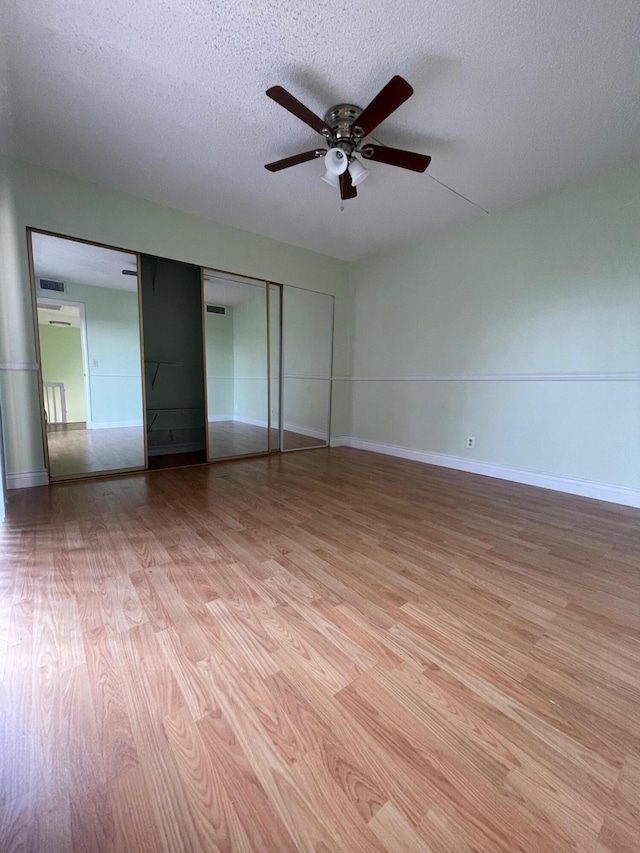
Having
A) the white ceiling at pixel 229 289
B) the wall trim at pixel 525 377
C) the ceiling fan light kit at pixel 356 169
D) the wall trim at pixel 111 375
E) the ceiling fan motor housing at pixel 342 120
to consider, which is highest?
the ceiling fan motor housing at pixel 342 120

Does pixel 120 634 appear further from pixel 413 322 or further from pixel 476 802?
pixel 413 322

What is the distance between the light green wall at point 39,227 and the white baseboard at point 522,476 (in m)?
3.04

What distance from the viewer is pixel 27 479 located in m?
2.78

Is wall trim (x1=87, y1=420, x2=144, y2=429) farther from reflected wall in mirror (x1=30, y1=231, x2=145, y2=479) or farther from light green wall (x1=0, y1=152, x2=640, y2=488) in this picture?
light green wall (x1=0, y1=152, x2=640, y2=488)

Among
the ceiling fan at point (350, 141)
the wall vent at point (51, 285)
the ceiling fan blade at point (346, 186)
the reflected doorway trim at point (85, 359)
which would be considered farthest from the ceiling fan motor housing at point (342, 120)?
the reflected doorway trim at point (85, 359)

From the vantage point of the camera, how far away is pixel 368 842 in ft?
2.16

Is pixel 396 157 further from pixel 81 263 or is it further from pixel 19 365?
pixel 19 365

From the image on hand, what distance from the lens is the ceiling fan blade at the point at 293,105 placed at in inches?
63.9

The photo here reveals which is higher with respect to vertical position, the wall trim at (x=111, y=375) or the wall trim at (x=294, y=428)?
the wall trim at (x=111, y=375)

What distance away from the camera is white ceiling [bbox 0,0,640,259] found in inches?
60.6

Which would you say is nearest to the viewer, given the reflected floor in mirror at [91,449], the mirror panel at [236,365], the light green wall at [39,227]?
the light green wall at [39,227]

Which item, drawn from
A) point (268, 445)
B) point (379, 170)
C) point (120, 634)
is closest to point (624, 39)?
point (379, 170)

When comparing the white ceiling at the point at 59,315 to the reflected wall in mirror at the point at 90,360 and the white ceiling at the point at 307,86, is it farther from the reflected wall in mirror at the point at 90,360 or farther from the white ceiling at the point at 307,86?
the white ceiling at the point at 307,86

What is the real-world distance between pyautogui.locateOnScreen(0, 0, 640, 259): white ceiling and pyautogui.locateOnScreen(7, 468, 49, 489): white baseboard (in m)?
2.41
